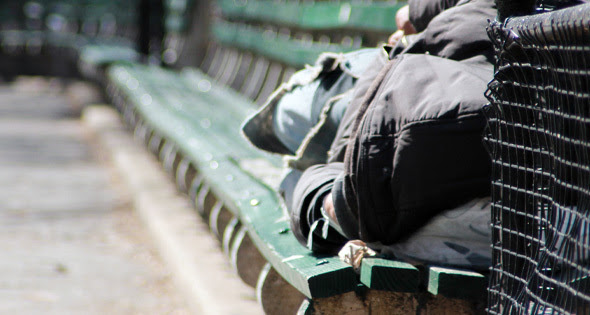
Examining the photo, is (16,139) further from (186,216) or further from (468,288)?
(468,288)

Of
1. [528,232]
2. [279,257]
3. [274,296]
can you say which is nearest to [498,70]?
[528,232]

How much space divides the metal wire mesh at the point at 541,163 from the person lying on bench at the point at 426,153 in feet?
0.35

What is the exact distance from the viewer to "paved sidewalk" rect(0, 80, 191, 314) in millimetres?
3912

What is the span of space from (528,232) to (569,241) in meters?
0.26

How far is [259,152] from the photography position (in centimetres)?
416

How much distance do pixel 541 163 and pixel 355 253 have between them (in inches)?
24.5

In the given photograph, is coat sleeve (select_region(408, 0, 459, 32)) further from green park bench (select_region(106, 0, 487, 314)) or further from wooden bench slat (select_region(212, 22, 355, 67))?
wooden bench slat (select_region(212, 22, 355, 67))

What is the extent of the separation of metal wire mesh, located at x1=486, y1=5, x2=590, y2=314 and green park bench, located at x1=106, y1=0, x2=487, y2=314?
0.24 metres

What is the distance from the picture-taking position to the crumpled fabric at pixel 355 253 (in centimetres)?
215

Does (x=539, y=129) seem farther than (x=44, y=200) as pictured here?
No

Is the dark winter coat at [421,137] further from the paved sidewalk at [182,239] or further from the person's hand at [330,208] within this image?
the paved sidewalk at [182,239]

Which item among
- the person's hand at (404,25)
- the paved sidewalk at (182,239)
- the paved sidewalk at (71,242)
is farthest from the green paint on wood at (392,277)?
the paved sidewalk at (71,242)

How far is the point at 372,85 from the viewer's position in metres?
2.06

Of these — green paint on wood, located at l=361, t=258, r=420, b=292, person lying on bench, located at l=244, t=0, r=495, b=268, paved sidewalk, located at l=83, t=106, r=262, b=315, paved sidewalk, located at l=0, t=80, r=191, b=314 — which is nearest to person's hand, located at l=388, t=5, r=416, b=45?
person lying on bench, located at l=244, t=0, r=495, b=268
